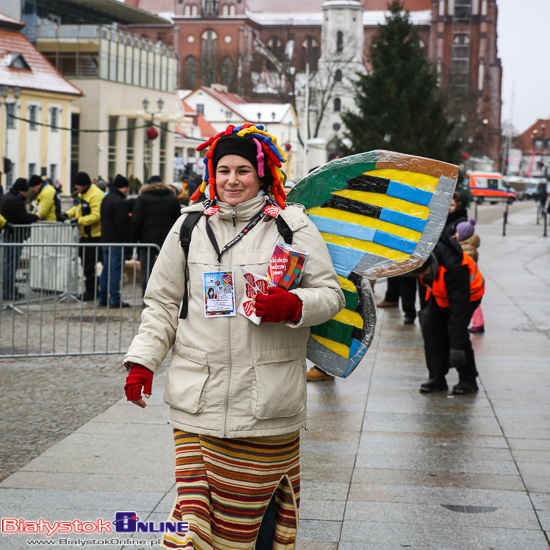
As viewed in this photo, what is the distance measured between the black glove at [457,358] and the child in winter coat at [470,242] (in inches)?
116

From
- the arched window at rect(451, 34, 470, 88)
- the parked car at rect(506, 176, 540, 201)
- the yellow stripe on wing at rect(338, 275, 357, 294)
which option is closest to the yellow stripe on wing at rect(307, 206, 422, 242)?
the yellow stripe on wing at rect(338, 275, 357, 294)

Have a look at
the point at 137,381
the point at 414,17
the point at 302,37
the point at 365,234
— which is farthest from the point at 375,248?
the point at 414,17

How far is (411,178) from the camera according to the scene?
4.50 meters

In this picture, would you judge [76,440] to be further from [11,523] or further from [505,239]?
[505,239]

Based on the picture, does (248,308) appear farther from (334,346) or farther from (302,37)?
(302,37)

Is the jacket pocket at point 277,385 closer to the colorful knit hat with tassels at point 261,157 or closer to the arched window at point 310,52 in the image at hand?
the colorful knit hat with tassels at point 261,157

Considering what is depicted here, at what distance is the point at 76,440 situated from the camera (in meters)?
6.72

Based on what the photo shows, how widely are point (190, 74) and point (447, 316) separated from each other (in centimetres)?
11308

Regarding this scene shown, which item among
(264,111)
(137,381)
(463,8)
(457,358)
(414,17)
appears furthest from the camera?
(414,17)

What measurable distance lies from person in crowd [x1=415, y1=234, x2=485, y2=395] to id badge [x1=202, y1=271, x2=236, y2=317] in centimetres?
416

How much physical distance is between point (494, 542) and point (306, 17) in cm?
13091

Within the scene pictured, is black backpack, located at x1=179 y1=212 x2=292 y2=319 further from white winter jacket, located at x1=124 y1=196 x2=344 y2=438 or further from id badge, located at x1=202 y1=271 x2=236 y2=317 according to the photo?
id badge, located at x1=202 y1=271 x2=236 y2=317

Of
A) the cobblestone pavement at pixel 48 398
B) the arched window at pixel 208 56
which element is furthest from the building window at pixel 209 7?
the cobblestone pavement at pixel 48 398

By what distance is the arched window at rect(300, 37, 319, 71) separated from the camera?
110625 mm
